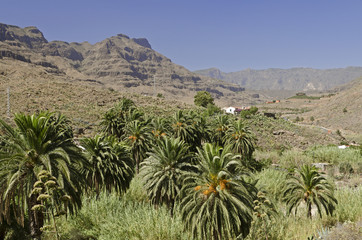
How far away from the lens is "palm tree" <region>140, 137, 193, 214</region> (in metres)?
16.8

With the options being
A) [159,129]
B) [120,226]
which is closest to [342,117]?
[159,129]

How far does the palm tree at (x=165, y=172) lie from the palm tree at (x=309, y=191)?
→ 8.13m

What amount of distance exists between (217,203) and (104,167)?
11.9m

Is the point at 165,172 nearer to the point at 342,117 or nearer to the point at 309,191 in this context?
the point at 309,191

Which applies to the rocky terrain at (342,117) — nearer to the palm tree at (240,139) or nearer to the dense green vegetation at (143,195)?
the palm tree at (240,139)

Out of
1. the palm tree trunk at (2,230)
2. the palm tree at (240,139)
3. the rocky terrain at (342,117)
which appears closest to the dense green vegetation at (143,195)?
the palm tree trunk at (2,230)

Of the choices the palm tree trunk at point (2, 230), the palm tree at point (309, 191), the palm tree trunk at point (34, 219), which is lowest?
the palm tree at point (309, 191)

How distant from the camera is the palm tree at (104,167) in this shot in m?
20.8

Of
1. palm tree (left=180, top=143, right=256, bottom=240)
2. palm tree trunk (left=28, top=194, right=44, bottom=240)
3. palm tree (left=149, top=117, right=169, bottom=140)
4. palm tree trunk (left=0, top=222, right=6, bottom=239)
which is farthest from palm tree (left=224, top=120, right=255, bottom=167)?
palm tree trunk (left=0, top=222, right=6, bottom=239)

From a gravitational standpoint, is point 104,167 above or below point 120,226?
above

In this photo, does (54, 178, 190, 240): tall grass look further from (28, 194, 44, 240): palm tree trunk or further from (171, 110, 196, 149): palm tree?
(171, 110, 196, 149): palm tree

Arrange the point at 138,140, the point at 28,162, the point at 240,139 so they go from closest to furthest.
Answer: the point at 28,162 → the point at 138,140 → the point at 240,139

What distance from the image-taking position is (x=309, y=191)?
18578 millimetres

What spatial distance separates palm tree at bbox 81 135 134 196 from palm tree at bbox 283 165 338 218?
13.2 m
